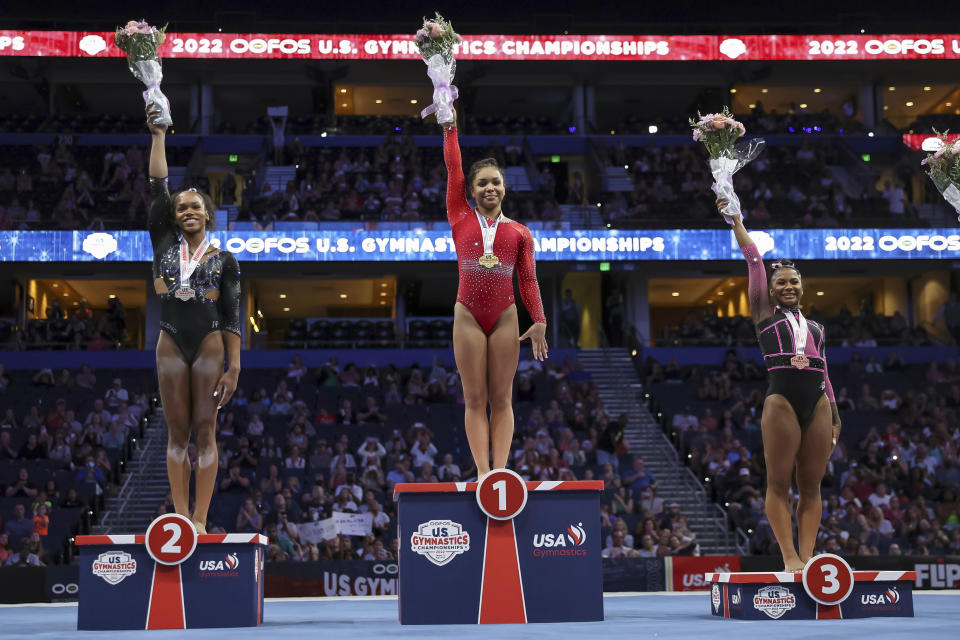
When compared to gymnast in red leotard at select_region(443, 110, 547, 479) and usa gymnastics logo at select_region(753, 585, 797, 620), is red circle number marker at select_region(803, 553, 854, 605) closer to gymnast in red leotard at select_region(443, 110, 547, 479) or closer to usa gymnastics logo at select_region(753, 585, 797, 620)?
usa gymnastics logo at select_region(753, 585, 797, 620)

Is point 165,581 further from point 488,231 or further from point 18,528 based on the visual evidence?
point 18,528

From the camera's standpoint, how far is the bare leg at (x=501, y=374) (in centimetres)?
727

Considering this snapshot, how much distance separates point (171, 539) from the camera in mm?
6988

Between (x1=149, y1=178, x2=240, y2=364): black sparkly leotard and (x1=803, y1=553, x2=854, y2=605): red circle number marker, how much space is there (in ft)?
13.7

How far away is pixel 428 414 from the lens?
2108cm

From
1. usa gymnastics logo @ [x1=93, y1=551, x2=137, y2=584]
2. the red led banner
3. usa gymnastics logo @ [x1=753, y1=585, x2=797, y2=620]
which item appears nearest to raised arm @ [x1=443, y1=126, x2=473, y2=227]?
usa gymnastics logo @ [x1=93, y1=551, x2=137, y2=584]

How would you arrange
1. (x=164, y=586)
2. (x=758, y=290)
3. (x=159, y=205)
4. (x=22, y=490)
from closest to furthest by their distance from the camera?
(x=164, y=586) < (x=159, y=205) < (x=758, y=290) < (x=22, y=490)

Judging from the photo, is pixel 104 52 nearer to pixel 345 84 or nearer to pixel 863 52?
pixel 345 84

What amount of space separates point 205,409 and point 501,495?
2070mm

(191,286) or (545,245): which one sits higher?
(545,245)

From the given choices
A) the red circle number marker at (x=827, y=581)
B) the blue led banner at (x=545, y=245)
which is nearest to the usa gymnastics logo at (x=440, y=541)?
the red circle number marker at (x=827, y=581)

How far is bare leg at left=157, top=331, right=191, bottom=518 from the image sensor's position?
7332 millimetres

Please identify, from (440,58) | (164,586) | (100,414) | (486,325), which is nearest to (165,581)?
(164,586)

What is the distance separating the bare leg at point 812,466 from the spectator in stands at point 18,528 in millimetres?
12344
